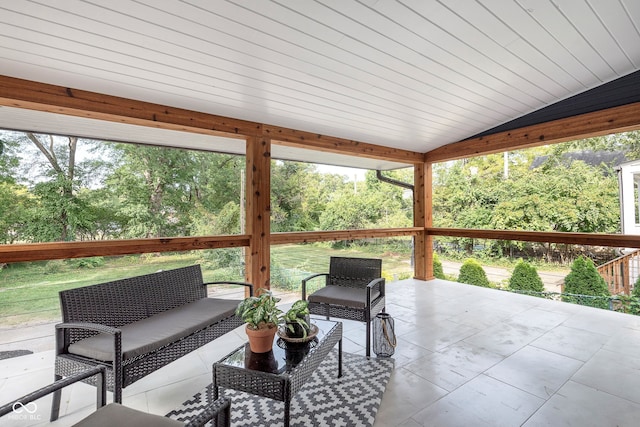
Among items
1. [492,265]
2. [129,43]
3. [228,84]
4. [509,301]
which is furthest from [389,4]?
[492,265]

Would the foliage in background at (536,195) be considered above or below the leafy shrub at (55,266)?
above

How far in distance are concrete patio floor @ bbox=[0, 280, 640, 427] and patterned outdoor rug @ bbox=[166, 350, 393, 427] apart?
0.32 feet

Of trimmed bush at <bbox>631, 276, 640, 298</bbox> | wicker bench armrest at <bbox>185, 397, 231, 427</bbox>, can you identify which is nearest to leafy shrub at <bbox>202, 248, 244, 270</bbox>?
wicker bench armrest at <bbox>185, 397, 231, 427</bbox>

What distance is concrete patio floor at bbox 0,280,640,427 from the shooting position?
1.95 m

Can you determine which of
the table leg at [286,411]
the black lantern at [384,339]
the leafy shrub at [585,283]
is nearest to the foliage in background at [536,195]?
the leafy shrub at [585,283]

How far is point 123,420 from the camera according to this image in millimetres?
1193

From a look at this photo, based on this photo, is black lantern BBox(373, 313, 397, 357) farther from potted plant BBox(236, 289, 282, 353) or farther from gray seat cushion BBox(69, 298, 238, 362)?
gray seat cushion BBox(69, 298, 238, 362)

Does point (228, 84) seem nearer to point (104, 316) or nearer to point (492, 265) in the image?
point (104, 316)

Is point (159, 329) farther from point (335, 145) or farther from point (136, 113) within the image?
point (335, 145)

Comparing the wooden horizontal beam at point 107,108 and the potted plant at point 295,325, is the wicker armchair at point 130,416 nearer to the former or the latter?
the potted plant at point 295,325

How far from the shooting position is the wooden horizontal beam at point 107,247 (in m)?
2.51

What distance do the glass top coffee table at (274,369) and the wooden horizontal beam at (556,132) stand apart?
401 centimetres

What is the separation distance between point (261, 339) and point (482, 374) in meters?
1.85

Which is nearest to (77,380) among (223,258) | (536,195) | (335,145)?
(223,258)
